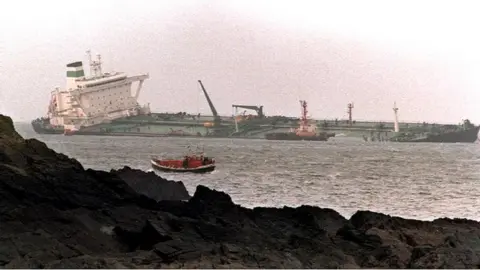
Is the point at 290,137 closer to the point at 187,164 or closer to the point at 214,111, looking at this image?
the point at 214,111

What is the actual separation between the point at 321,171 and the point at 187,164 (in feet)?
4.24

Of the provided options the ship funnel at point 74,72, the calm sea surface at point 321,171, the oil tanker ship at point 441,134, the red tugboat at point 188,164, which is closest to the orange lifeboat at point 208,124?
the calm sea surface at point 321,171

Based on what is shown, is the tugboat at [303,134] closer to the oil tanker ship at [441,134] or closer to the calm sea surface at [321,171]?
the calm sea surface at [321,171]

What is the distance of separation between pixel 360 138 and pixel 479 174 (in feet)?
3.95

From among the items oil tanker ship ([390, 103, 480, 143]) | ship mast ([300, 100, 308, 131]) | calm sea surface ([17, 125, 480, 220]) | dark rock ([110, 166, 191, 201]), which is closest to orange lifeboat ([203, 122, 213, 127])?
calm sea surface ([17, 125, 480, 220])

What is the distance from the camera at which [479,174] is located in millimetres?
10258

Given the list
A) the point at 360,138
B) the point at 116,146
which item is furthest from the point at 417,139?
the point at 116,146

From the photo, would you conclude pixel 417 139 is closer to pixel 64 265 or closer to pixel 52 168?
pixel 52 168

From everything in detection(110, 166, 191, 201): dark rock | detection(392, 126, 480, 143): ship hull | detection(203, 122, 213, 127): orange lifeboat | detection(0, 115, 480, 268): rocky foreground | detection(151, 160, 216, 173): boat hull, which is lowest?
detection(0, 115, 480, 268): rocky foreground

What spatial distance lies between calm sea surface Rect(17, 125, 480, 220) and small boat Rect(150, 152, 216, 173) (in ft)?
0.22

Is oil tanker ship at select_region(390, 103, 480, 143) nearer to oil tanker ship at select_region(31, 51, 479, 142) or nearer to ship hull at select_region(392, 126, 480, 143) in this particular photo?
ship hull at select_region(392, 126, 480, 143)

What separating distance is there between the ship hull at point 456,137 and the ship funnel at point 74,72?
10.4 feet

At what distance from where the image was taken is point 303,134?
10.4 meters

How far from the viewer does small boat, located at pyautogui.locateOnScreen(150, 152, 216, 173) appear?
10219 mm
